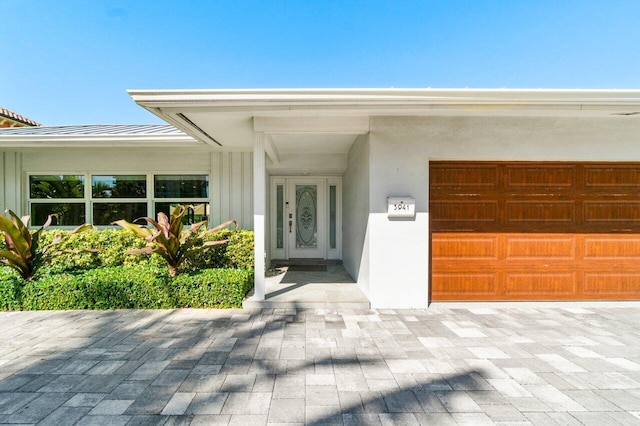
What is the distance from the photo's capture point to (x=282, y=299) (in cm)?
399

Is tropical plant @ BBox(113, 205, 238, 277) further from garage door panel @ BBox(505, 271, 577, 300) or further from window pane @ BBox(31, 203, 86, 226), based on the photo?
garage door panel @ BBox(505, 271, 577, 300)

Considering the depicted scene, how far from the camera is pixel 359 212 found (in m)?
4.62

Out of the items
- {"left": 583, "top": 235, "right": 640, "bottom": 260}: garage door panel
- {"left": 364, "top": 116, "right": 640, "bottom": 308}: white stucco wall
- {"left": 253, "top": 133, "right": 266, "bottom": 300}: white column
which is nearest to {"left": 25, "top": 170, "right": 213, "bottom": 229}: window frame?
{"left": 253, "top": 133, "right": 266, "bottom": 300}: white column

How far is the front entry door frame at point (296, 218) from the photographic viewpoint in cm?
717

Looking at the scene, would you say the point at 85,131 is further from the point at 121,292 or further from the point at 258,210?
the point at 258,210

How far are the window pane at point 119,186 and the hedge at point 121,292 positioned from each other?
2356 mm

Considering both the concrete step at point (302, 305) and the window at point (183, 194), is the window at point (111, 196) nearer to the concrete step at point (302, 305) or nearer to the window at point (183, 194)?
the window at point (183, 194)

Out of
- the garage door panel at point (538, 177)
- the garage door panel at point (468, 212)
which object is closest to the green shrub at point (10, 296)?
the garage door panel at point (468, 212)

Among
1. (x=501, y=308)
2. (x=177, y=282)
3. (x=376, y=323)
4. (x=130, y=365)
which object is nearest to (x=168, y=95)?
(x=177, y=282)

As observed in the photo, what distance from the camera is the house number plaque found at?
381 cm

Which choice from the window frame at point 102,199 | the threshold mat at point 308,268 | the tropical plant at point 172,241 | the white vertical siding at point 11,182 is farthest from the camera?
the threshold mat at point 308,268

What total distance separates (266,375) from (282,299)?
1667mm

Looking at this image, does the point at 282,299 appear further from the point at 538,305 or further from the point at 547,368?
the point at 538,305

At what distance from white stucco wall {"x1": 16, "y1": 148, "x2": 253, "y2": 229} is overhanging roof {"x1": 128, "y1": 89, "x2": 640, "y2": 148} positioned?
7.36 ft
